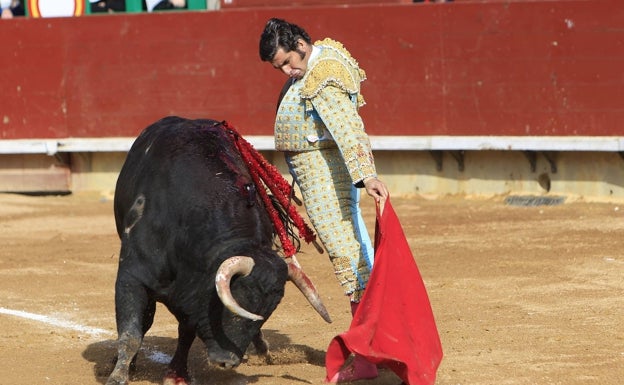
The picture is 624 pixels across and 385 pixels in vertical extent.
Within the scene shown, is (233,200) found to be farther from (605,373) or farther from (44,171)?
(44,171)

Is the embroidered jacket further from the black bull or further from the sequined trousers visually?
the black bull

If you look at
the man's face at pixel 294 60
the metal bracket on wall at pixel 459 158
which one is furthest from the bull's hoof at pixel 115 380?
the metal bracket on wall at pixel 459 158

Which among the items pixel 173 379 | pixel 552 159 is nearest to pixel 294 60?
pixel 173 379

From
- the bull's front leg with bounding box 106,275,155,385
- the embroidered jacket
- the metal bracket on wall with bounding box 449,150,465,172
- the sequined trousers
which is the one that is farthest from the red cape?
the metal bracket on wall with bounding box 449,150,465,172

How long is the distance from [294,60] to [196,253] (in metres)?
0.67

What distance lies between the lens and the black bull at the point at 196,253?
3891mm

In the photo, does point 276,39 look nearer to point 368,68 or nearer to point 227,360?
point 227,360

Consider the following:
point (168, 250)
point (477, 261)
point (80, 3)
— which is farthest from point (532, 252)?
point (80, 3)

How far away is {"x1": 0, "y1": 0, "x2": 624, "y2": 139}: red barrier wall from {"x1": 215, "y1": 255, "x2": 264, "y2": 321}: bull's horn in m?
5.21

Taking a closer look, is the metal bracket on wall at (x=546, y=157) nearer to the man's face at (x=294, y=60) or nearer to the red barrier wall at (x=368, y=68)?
the red barrier wall at (x=368, y=68)

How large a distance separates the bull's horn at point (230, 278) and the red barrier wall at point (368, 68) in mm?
5212

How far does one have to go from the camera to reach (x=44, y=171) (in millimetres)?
10062

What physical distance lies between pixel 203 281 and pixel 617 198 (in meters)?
5.04

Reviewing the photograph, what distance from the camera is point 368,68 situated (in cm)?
933
